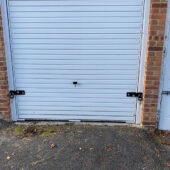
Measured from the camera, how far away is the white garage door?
9.75 ft

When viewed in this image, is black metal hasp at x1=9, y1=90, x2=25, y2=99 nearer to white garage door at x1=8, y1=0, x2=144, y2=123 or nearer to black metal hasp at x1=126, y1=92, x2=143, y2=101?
white garage door at x1=8, y1=0, x2=144, y2=123

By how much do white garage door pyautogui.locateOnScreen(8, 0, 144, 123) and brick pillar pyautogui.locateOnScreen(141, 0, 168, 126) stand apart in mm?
219

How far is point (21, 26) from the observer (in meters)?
3.06

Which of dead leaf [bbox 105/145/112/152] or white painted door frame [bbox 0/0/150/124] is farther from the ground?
white painted door frame [bbox 0/0/150/124]

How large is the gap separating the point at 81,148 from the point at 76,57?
5.17 feet

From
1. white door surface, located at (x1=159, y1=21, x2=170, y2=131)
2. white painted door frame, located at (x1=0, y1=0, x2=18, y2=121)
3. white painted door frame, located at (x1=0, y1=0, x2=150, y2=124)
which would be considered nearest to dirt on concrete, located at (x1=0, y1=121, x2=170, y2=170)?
white door surface, located at (x1=159, y1=21, x2=170, y2=131)

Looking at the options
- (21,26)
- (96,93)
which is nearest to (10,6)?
(21,26)

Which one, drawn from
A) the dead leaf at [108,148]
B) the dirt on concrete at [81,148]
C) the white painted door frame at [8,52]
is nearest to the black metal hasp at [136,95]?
the dirt on concrete at [81,148]

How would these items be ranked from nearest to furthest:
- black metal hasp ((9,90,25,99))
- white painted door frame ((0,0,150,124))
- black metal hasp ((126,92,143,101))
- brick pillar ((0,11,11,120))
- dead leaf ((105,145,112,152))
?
dead leaf ((105,145,112,152)) → white painted door frame ((0,0,150,124)) → brick pillar ((0,11,11,120)) → black metal hasp ((126,92,143,101)) → black metal hasp ((9,90,25,99))

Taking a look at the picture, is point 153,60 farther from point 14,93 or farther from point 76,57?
point 14,93

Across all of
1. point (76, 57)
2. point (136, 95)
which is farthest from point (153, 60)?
point (76, 57)

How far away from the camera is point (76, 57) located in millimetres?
3154

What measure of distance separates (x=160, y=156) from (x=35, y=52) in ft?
8.83

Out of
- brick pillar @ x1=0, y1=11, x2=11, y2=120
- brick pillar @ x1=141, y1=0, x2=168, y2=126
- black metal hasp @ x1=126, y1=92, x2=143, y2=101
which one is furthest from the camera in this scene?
black metal hasp @ x1=126, y1=92, x2=143, y2=101
